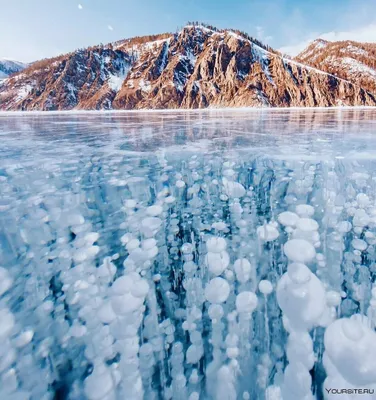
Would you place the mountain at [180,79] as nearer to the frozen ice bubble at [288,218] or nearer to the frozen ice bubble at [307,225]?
the frozen ice bubble at [288,218]

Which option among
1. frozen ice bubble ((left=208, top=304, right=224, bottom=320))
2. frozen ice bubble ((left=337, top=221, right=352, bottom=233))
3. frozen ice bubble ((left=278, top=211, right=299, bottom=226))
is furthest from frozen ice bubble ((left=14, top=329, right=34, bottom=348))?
frozen ice bubble ((left=337, top=221, right=352, bottom=233))

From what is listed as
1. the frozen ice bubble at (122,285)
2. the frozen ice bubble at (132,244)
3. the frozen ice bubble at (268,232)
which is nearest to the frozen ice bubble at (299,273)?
the frozen ice bubble at (268,232)

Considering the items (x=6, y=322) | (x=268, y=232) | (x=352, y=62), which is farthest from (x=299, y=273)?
(x=352, y=62)

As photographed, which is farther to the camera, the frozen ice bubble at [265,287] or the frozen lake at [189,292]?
the frozen ice bubble at [265,287]

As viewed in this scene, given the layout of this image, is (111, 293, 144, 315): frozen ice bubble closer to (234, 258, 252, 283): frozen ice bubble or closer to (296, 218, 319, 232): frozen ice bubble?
(234, 258, 252, 283): frozen ice bubble

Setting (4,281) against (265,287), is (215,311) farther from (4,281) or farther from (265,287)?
(4,281)

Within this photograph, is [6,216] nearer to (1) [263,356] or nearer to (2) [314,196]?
(1) [263,356]
